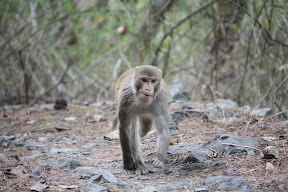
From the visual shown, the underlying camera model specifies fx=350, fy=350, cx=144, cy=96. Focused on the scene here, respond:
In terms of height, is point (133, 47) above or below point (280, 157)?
above

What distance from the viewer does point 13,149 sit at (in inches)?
219

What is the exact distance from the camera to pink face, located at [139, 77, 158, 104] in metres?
4.62

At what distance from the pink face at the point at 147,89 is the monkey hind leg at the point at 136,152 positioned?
2.13 feet

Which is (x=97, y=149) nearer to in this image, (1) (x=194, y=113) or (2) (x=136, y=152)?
(2) (x=136, y=152)

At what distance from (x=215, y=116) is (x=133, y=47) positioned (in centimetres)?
519

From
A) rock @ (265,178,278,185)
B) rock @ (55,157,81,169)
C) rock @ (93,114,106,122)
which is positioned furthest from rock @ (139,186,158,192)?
rock @ (93,114,106,122)

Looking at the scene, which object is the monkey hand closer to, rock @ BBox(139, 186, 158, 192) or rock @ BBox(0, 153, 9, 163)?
rock @ BBox(139, 186, 158, 192)

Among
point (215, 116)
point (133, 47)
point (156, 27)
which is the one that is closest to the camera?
point (215, 116)

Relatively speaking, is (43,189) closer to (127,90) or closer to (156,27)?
(127,90)

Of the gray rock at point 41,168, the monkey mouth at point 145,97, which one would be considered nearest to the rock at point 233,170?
the monkey mouth at point 145,97

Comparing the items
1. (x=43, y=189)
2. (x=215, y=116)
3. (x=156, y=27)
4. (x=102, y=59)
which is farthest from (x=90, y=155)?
(x=102, y=59)

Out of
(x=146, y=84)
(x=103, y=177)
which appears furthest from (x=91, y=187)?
(x=146, y=84)

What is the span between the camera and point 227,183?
3.47m

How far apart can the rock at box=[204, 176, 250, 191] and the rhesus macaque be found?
104 centimetres
